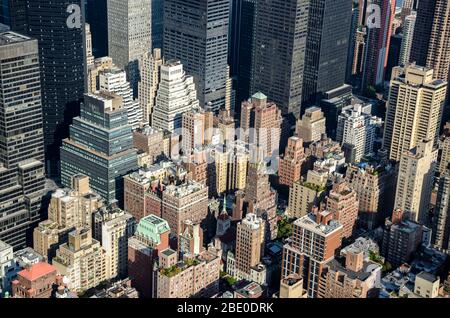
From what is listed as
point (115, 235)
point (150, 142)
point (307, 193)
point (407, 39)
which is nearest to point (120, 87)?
point (150, 142)

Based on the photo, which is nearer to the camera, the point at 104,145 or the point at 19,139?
the point at 19,139

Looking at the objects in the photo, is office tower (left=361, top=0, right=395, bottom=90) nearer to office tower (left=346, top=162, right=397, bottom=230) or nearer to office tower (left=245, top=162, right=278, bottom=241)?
office tower (left=346, top=162, right=397, bottom=230)

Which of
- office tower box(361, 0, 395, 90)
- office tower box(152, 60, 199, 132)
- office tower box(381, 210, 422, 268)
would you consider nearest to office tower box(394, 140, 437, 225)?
office tower box(381, 210, 422, 268)

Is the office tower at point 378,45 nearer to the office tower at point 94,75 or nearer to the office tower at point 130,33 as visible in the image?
the office tower at point 130,33

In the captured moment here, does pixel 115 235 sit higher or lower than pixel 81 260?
higher

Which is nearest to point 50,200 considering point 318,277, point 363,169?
point 318,277

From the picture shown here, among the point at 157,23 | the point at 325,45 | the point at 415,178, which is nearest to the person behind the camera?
the point at 415,178

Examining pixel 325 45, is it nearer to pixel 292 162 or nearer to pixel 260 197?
pixel 292 162
